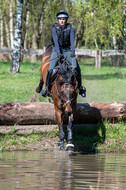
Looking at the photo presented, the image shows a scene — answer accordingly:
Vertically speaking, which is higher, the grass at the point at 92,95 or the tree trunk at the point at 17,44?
the tree trunk at the point at 17,44

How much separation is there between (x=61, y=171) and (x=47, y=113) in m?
4.18

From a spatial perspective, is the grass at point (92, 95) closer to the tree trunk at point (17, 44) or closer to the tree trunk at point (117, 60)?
the tree trunk at point (17, 44)

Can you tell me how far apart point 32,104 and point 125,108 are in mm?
2435

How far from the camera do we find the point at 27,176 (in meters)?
5.54

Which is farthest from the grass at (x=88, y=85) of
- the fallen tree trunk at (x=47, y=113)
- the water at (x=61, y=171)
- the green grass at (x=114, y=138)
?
the water at (x=61, y=171)

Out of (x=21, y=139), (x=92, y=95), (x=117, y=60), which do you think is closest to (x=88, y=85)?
(x=92, y=95)

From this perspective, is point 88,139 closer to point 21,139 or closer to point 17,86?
point 21,139

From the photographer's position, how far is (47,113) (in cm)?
1021

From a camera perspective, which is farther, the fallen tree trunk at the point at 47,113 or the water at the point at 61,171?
the fallen tree trunk at the point at 47,113

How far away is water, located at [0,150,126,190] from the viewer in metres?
4.98

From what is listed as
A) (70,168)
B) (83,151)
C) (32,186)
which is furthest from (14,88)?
(32,186)

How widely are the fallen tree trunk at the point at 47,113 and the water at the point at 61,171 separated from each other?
5.25 ft

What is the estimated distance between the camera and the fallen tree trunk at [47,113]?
998 cm

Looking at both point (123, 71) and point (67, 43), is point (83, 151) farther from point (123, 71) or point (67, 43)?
point (123, 71)
